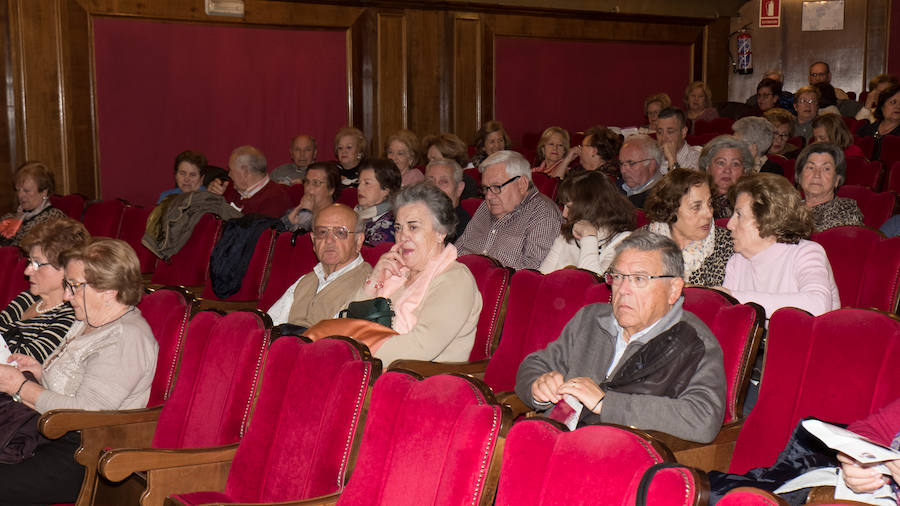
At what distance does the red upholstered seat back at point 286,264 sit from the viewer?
4.32 meters

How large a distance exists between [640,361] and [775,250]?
986mm

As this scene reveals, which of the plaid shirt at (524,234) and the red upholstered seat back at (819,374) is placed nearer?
the red upholstered seat back at (819,374)

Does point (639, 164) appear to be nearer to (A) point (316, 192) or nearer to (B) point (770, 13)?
(A) point (316, 192)

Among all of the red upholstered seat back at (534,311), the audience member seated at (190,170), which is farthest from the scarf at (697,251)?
the audience member seated at (190,170)

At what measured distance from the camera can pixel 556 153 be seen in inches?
264

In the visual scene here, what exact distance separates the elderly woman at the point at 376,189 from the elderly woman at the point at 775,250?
1860 millimetres

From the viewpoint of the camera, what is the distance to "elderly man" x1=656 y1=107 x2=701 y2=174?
19.3 feet

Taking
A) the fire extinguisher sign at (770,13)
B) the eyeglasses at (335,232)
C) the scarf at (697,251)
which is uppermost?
the fire extinguisher sign at (770,13)

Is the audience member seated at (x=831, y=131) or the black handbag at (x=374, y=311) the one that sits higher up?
the audience member seated at (x=831, y=131)

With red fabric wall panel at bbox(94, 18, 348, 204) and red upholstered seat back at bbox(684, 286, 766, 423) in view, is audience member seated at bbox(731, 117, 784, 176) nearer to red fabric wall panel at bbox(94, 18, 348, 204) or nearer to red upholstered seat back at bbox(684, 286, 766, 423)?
red upholstered seat back at bbox(684, 286, 766, 423)

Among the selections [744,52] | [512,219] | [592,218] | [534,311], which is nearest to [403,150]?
[512,219]

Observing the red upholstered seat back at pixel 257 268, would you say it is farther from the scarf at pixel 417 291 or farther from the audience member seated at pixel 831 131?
the audience member seated at pixel 831 131

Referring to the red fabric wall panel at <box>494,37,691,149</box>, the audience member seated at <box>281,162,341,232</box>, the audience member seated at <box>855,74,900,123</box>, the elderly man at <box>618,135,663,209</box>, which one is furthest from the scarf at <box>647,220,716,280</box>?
the red fabric wall panel at <box>494,37,691,149</box>

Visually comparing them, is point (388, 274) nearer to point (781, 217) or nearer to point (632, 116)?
point (781, 217)
